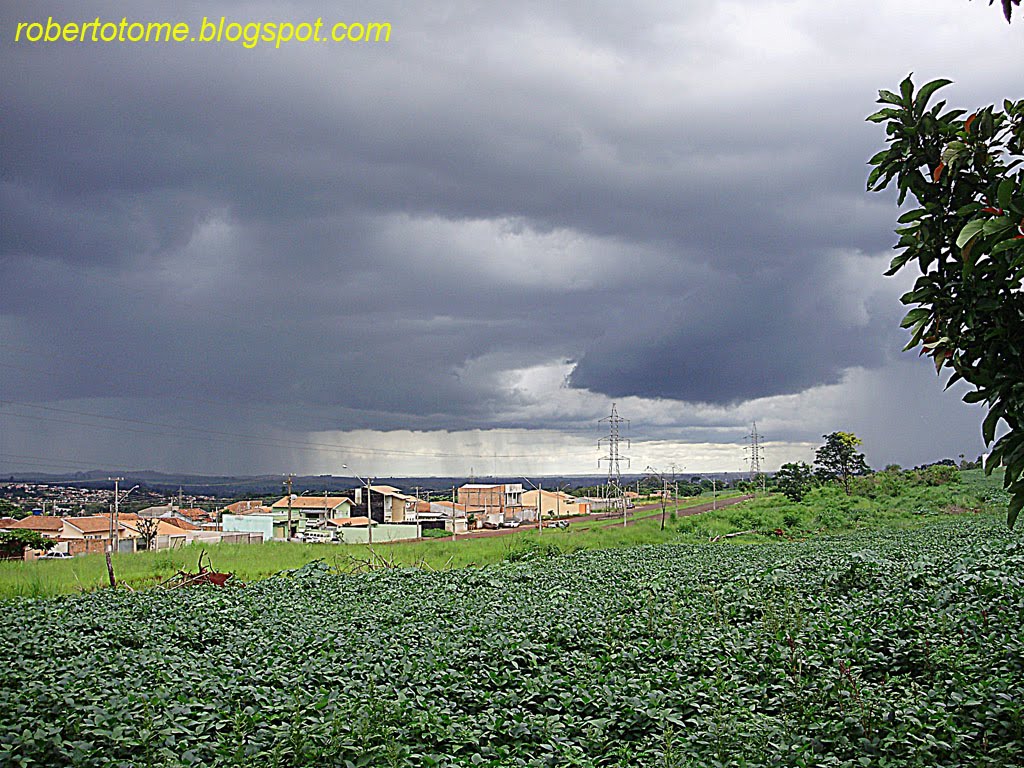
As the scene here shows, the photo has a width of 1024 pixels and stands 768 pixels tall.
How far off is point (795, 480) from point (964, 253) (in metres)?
32.7

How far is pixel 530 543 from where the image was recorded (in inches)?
749

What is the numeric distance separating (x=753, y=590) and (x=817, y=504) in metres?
23.3

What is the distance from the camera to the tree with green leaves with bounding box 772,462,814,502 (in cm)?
3172

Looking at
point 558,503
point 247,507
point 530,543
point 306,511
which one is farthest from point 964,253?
point 558,503

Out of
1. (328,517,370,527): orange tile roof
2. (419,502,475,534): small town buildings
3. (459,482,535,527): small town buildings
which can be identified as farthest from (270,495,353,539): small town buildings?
(459,482,535,527): small town buildings

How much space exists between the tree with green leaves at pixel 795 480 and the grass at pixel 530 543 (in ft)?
1.58

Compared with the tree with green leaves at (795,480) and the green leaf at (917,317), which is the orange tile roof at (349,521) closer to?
the tree with green leaves at (795,480)

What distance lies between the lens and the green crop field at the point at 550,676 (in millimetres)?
3594

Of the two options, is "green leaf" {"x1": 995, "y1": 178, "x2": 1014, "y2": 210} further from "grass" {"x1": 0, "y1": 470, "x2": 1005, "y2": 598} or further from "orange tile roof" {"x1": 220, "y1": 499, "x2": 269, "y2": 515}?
"orange tile roof" {"x1": 220, "y1": 499, "x2": 269, "y2": 515}

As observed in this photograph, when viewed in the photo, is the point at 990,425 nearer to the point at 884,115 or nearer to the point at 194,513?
the point at 884,115

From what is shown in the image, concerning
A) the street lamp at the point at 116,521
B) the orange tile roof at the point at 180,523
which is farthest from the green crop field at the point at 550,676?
the orange tile roof at the point at 180,523

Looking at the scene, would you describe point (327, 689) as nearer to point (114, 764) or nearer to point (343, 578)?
point (114, 764)

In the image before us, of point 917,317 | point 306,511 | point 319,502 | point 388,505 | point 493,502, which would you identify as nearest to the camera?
point 917,317

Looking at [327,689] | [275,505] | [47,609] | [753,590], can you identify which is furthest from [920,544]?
[275,505]
